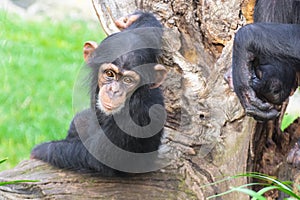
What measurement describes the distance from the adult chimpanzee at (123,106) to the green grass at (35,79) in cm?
131

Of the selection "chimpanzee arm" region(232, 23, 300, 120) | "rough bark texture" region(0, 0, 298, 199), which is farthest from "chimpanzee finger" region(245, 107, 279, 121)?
"rough bark texture" region(0, 0, 298, 199)

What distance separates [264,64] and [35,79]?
3.73 m

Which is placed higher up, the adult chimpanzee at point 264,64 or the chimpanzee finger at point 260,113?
the adult chimpanzee at point 264,64

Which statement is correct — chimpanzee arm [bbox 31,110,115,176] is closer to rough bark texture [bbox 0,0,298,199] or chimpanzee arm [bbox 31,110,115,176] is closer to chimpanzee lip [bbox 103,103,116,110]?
rough bark texture [bbox 0,0,298,199]

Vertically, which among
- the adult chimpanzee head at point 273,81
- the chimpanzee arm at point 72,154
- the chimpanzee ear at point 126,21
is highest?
the chimpanzee ear at point 126,21

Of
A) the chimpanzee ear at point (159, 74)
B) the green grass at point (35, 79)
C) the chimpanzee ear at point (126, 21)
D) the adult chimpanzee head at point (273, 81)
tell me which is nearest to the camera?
the adult chimpanzee head at point (273, 81)

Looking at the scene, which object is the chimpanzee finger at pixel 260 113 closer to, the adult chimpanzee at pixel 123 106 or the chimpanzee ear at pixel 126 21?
the adult chimpanzee at pixel 123 106

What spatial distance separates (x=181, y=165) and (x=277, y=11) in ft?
3.56

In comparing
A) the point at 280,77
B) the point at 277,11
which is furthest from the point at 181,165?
the point at 277,11

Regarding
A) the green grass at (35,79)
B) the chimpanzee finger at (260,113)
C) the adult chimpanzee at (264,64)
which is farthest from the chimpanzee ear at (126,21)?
the green grass at (35,79)

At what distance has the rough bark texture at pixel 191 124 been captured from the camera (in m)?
3.72

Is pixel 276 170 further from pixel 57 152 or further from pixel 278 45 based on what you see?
pixel 57 152

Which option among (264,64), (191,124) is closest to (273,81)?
(264,64)

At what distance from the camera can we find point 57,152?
13.1 feet
